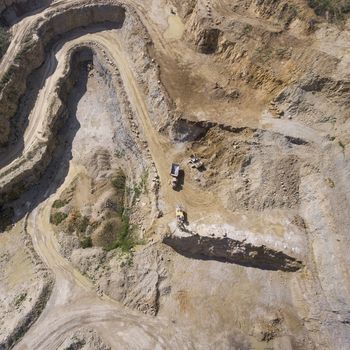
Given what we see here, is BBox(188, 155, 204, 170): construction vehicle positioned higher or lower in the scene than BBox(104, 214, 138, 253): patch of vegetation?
higher

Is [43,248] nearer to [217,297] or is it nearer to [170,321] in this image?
[170,321]

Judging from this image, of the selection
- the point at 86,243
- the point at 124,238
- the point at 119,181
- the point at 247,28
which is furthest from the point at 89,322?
the point at 247,28

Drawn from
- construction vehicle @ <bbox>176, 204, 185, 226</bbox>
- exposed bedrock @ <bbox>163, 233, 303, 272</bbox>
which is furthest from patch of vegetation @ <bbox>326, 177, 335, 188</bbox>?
construction vehicle @ <bbox>176, 204, 185, 226</bbox>

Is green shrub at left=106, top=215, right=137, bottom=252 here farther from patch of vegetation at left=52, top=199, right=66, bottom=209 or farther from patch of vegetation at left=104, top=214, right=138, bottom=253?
patch of vegetation at left=52, top=199, right=66, bottom=209

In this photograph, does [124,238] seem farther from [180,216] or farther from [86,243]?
[180,216]

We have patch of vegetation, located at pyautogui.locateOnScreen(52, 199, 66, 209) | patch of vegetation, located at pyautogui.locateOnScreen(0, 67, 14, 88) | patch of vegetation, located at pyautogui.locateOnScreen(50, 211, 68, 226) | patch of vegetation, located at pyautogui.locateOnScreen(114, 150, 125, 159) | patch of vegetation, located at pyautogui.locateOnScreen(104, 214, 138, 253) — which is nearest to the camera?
patch of vegetation, located at pyautogui.locateOnScreen(104, 214, 138, 253)
